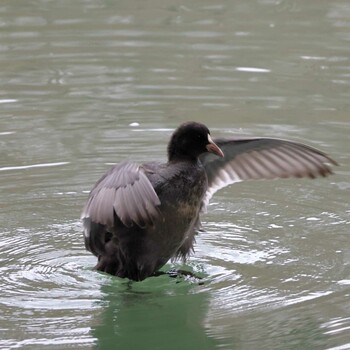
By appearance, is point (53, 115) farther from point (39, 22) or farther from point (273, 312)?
point (273, 312)

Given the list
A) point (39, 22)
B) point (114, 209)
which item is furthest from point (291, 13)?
point (114, 209)

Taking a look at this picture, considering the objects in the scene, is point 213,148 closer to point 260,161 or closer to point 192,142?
point 192,142

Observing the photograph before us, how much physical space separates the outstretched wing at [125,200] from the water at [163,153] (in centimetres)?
63

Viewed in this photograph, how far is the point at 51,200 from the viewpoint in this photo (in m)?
8.23

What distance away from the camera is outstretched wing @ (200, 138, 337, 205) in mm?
7367

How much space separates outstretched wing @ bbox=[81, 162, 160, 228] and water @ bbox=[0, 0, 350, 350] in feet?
2.07

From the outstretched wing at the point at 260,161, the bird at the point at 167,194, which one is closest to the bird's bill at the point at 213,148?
the bird at the point at 167,194

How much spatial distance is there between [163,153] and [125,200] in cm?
303

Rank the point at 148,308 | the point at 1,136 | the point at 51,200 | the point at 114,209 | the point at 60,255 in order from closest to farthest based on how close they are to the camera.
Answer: the point at 114,209, the point at 148,308, the point at 60,255, the point at 51,200, the point at 1,136

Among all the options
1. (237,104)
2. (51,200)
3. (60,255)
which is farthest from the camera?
(237,104)

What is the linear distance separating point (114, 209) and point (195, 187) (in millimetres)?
927

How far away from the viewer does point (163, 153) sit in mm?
9148

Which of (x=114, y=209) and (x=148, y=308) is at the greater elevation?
(x=114, y=209)

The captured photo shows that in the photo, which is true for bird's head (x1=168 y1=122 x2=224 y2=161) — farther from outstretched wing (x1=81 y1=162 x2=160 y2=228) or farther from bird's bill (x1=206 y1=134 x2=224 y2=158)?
outstretched wing (x1=81 y1=162 x2=160 y2=228)
